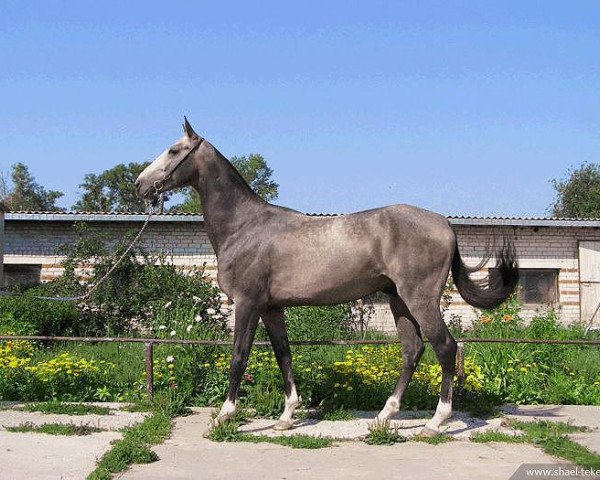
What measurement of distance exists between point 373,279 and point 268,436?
5.52 ft

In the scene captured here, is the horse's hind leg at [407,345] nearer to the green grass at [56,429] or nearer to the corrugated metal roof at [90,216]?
the green grass at [56,429]

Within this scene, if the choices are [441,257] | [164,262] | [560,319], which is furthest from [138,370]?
[560,319]

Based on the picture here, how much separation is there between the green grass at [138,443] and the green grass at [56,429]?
0.34 metres

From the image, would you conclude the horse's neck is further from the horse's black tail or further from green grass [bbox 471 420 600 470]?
green grass [bbox 471 420 600 470]

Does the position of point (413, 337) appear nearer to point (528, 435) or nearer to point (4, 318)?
point (528, 435)

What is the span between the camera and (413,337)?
639 centimetres

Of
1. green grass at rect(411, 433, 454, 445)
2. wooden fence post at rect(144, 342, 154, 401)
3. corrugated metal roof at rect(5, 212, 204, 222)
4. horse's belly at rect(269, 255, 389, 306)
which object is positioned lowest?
green grass at rect(411, 433, 454, 445)

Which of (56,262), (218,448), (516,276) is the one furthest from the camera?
(56,262)

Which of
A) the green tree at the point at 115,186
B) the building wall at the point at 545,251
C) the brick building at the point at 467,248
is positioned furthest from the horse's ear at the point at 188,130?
the green tree at the point at 115,186

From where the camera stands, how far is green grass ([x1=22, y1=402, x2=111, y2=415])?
21.9ft

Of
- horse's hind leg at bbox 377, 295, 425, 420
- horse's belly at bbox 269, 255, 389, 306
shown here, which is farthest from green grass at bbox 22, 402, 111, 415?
horse's hind leg at bbox 377, 295, 425, 420

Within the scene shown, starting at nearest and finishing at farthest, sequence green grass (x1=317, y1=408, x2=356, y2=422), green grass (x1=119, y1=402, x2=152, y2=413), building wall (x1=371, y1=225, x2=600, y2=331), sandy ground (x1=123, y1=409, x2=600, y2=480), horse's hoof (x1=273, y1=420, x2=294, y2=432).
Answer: sandy ground (x1=123, y1=409, x2=600, y2=480), horse's hoof (x1=273, y1=420, x2=294, y2=432), green grass (x1=317, y1=408, x2=356, y2=422), green grass (x1=119, y1=402, x2=152, y2=413), building wall (x1=371, y1=225, x2=600, y2=331)

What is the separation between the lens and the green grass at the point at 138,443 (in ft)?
15.4

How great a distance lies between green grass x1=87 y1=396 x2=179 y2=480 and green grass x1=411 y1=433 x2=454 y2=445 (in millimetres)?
2197
